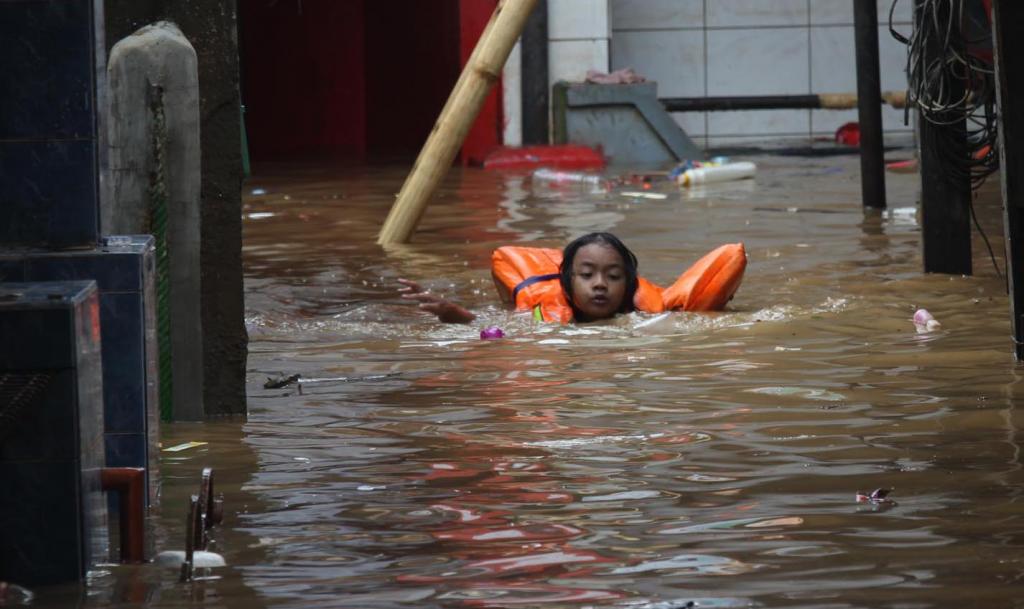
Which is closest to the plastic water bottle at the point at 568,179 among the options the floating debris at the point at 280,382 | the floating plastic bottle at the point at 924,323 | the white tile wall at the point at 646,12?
the white tile wall at the point at 646,12

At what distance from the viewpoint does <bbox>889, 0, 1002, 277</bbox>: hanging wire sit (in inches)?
392

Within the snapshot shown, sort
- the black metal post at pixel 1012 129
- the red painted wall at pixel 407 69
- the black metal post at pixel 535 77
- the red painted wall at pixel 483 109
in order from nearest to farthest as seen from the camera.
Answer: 1. the black metal post at pixel 1012 129
2. the black metal post at pixel 535 77
3. the red painted wall at pixel 483 109
4. the red painted wall at pixel 407 69

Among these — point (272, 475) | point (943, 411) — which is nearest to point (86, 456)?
point (272, 475)

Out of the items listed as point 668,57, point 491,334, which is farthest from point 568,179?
point 491,334

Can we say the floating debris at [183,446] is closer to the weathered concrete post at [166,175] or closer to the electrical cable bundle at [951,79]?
the weathered concrete post at [166,175]

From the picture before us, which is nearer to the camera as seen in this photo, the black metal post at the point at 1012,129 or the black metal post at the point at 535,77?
the black metal post at the point at 1012,129

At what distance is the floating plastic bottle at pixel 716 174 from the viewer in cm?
1753

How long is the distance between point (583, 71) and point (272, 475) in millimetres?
15478

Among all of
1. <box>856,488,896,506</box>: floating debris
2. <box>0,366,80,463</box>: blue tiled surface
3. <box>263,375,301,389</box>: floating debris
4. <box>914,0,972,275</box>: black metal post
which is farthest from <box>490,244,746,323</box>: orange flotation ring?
<box>0,366,80,463</box>: blue tiled surface

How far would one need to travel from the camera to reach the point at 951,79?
33.2ft

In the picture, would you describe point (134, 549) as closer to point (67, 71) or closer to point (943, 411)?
point (67, 71)

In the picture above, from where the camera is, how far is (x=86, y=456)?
13.7ft

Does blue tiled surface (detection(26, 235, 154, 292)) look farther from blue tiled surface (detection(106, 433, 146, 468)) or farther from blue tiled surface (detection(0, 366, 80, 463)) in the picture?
blue tiled surface (detection(0, 366, 80, 463))

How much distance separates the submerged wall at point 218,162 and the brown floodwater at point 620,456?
279 mm
